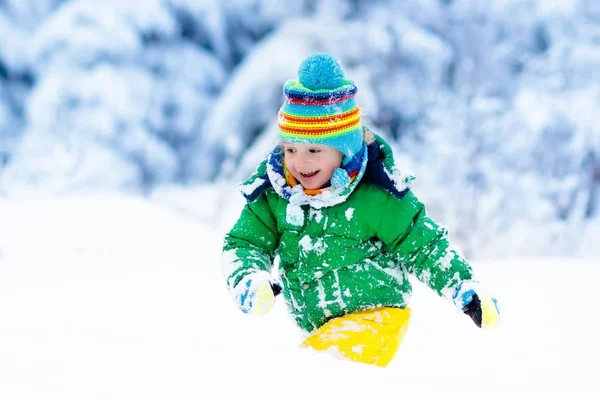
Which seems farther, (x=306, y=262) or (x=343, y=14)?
(x=343, y=14)

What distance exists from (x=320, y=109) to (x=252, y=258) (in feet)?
1.72

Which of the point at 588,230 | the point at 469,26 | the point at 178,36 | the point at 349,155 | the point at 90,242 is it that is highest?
the point at 178,36

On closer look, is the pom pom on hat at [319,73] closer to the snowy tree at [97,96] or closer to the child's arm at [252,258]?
the child's arm at [252,258]

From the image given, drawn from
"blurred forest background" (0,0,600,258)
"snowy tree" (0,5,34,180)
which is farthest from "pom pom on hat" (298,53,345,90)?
"snowy tree" (0,5,34,180)

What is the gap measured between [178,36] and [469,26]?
5.08 m

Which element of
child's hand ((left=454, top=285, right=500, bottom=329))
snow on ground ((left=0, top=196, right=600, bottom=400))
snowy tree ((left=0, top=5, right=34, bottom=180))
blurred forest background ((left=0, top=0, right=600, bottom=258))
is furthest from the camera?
snowy tree ((left=0, top=5, right=34, bottom=180))

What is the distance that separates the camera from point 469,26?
28.4 ft

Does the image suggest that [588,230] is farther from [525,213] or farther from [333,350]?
[333,350]

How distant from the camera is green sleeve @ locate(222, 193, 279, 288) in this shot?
76.1 inches

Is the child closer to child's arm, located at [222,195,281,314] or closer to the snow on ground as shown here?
child's arm, located at [222,195,281,314]

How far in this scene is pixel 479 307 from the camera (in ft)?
5.41

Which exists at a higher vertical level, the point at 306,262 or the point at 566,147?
the point at 566,147

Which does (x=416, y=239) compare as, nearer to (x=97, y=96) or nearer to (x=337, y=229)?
(x=337, y=229)

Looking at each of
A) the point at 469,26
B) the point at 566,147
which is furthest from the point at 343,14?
the point at 566,147
